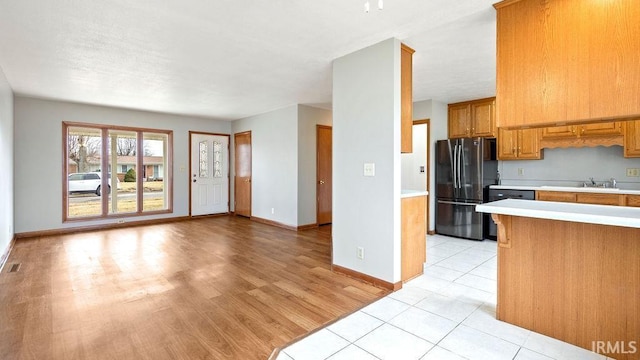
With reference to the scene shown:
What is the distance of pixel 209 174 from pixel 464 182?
5.55 meters

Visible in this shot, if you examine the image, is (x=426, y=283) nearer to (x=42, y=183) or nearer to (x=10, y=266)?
(x=10, y=266)

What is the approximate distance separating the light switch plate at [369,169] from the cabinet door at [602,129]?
116 inches

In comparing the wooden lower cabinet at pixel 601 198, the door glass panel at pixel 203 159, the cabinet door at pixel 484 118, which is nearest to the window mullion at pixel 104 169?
the door glass panel at pixel 203 159

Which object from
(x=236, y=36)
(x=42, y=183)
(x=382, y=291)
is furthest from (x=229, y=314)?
(x=42, y=183)

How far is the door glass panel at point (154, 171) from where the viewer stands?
249 inches

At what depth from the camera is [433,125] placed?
16.8 ft

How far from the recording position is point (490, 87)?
427 centimetres

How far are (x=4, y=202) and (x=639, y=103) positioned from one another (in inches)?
250

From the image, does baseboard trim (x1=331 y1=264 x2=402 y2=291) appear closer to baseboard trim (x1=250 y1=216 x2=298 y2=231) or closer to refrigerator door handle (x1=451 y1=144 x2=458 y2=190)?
baseboard trim (x1=250 y1=216 x2=298 y2=231)

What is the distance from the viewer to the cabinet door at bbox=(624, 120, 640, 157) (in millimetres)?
3592

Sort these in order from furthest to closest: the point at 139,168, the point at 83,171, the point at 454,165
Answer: the point at 139,168 → the point at 83,171 → the point at 454,165

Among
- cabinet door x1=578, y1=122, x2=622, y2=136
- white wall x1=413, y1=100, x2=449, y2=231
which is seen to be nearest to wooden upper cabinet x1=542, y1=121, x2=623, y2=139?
cabinet door x1=578, y1=122, x2=622, y2=136

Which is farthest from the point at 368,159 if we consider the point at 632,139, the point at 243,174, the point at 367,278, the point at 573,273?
the point at 243,174

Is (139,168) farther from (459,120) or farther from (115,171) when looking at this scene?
(459,120)
